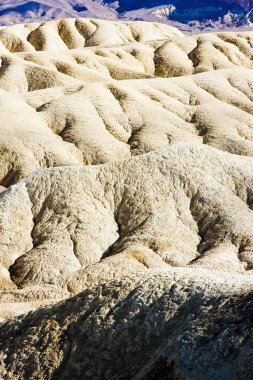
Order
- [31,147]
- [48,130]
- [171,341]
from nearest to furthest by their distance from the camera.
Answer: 1. [171,341]
2. [31,147]
3. [48,130]

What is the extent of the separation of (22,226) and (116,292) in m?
15.5

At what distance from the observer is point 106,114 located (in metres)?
53.3

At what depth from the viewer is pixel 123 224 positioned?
3141 centimetres

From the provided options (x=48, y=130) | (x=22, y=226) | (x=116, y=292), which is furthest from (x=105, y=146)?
(x=116, y=292)

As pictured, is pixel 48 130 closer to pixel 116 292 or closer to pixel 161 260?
pixel 161 260

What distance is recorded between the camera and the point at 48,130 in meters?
49.9

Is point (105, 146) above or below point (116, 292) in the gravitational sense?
below

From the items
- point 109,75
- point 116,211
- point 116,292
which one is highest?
point 116,292

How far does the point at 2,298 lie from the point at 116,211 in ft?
33.7

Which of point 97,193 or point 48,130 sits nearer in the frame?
point 97,193

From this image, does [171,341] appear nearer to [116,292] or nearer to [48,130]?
[116,292]

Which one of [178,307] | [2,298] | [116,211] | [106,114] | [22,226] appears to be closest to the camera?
[178,307]

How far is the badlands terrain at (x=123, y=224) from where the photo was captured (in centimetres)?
1362

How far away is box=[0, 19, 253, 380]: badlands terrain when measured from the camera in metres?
13.6
